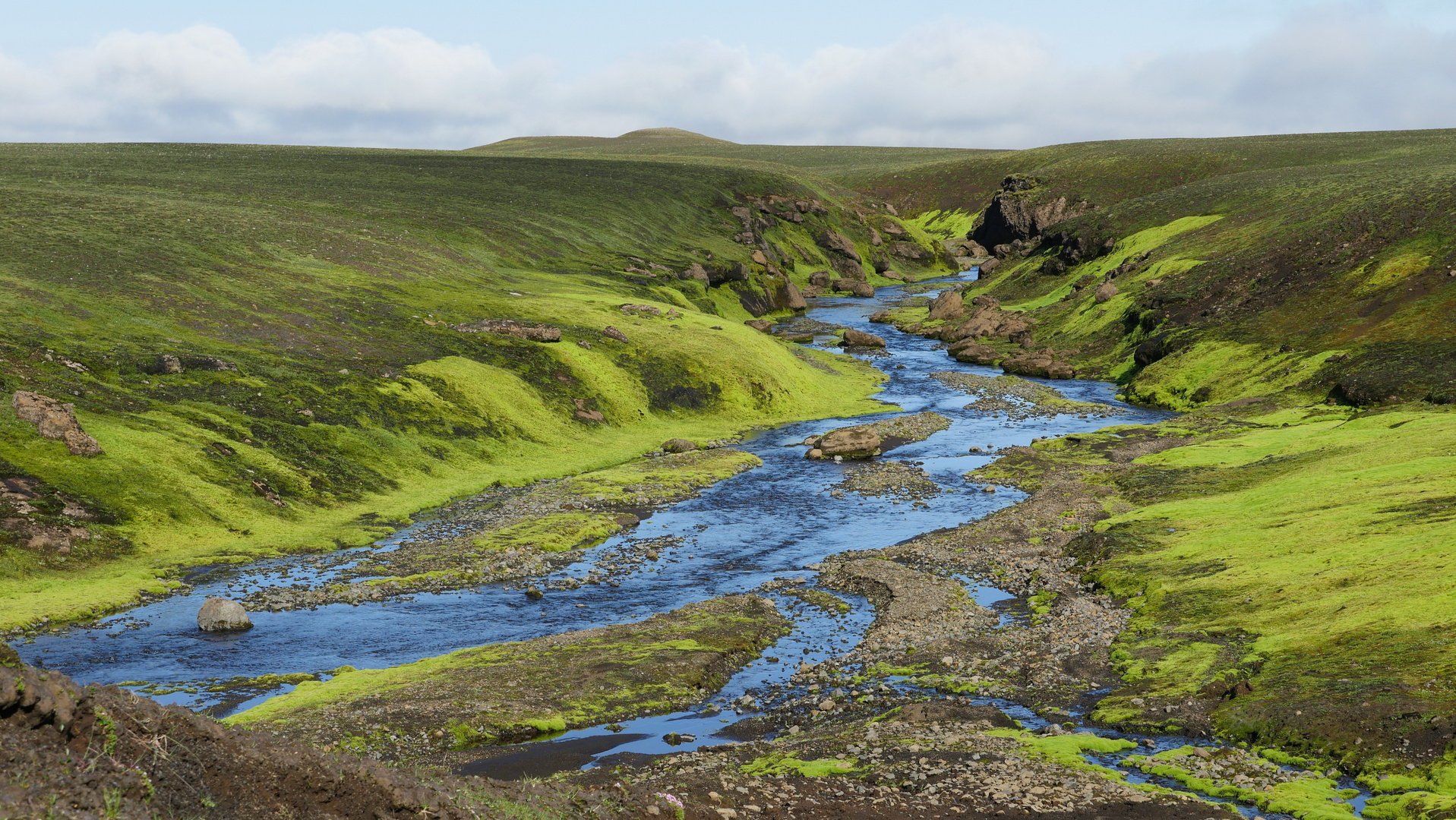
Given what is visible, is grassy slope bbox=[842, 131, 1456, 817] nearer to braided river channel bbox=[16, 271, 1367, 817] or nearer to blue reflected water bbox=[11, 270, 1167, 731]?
braided river channel bbox=[16, 271, 1367, 817]

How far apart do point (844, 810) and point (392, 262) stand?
93.1 m

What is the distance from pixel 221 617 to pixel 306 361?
121ft

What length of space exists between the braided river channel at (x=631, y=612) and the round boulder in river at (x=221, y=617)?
372mm

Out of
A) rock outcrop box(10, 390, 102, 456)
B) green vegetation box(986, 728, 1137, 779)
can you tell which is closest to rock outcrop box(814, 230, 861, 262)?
rock outcrop box(10, 390, 102, 456)

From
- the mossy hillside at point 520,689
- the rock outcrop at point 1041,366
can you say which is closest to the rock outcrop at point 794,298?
the rock outcrop at point 1041,366

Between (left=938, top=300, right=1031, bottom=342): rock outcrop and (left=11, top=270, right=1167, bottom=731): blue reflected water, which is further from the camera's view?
(left=938, top=300, right=1031, bottom=342): rock outcrop

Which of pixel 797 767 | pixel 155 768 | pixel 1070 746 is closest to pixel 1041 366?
pixel 1070 746

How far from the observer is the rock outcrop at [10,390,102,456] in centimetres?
4959

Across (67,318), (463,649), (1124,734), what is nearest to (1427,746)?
(1124,734)

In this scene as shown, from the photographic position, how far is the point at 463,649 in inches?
1479

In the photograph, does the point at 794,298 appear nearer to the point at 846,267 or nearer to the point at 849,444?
the point at 846,267

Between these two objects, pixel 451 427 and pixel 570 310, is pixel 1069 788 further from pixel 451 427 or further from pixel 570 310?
pixel 570 310

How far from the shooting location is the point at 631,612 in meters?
43.0

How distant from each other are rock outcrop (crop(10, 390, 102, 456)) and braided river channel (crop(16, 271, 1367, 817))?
11.0 m
